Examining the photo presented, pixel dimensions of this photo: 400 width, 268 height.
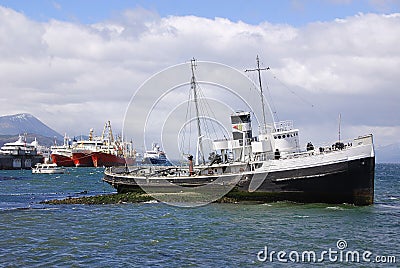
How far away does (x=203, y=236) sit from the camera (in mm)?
29656

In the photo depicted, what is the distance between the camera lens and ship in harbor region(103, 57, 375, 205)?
39.3m

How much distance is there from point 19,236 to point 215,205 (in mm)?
17625

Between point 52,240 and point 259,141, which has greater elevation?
point 259,141

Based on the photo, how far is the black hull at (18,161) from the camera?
16188cm

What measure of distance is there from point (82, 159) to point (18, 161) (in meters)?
22.0

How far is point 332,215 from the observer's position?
119ft

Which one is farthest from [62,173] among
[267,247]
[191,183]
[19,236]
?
[267,247]

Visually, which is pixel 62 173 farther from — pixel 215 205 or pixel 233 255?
pixel 233 255

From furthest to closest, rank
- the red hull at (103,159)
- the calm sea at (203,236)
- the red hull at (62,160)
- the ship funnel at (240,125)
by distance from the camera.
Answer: the red hull at (62,160) < the red hull at (103,159) < the ship funnel at (240,125) < the calm sea at (203,236)

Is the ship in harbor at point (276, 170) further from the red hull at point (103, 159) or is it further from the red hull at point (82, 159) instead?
the red hull at point (82, 159)

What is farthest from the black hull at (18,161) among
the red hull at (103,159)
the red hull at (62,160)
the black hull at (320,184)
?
the black hull at (320,184)

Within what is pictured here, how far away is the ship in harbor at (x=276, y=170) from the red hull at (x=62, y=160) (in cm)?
13089

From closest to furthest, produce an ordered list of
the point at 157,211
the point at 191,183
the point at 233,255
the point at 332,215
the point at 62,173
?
the point at 233,255
the point at 332,215
the point at 157,211
the point at 191,183
the point at 62,173

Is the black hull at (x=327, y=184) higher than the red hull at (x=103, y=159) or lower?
lower
